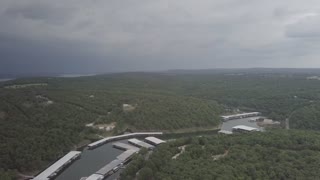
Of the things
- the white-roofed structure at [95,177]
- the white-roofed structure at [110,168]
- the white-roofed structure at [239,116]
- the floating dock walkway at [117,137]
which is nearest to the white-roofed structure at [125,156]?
the white-roofed structure at [110,168]

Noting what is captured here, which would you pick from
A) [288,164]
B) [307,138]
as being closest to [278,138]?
[307,138]

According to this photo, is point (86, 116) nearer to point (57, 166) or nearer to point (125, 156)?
point (125, 156)

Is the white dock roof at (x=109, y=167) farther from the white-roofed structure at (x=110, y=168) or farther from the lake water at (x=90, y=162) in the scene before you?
the lake water at (x=90, y=162)

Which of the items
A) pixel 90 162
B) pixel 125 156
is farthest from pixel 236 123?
pixel 90 162

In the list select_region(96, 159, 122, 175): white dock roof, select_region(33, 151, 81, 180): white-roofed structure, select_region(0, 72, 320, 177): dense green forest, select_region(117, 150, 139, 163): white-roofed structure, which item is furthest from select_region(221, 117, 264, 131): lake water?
select_region(33, 151, 81, 180): white-roofed structure

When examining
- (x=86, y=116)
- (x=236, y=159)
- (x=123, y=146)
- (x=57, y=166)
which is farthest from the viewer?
(x=86, y=116)

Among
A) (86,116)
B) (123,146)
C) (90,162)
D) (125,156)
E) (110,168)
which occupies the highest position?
(86,116)

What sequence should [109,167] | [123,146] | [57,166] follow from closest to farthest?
1. [109,167]
2. [57,166]
3. [123,146]

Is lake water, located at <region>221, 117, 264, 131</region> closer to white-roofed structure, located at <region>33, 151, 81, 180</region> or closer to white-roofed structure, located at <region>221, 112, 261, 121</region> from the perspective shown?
white-roofed structure, located at <region>221, 112, 261, 121</region>
